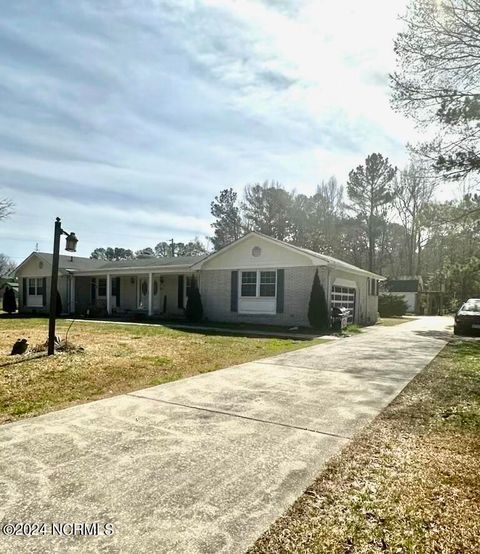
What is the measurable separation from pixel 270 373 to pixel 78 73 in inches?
338

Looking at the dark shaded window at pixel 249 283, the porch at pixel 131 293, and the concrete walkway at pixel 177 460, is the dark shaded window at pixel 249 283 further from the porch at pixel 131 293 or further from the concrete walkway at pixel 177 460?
the concrete walkway at pixel 177 460

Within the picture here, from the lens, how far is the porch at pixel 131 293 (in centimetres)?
2216

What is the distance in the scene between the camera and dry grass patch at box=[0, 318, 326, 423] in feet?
17.5

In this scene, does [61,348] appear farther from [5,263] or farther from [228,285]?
[5,263]

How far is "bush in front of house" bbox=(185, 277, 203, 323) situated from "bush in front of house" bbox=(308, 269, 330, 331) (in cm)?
578

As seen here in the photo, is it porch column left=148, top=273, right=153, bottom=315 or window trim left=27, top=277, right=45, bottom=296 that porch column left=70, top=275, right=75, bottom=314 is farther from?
porch column left=148, top=273, right=153, bottom=315

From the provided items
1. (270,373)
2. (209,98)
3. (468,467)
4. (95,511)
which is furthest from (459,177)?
(95,511)

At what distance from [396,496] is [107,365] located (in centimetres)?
596

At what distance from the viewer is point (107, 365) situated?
7.54 meters

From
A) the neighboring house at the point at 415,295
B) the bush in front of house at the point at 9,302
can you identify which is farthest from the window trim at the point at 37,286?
the neighboring house at the point at 415,295

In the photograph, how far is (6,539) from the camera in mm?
2219

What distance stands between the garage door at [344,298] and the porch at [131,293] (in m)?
7.36

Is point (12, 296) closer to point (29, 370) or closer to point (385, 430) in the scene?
point (29, 370)

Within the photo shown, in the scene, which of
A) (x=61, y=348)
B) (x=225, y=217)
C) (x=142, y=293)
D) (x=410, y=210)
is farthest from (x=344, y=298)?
(x=225, y=217)
